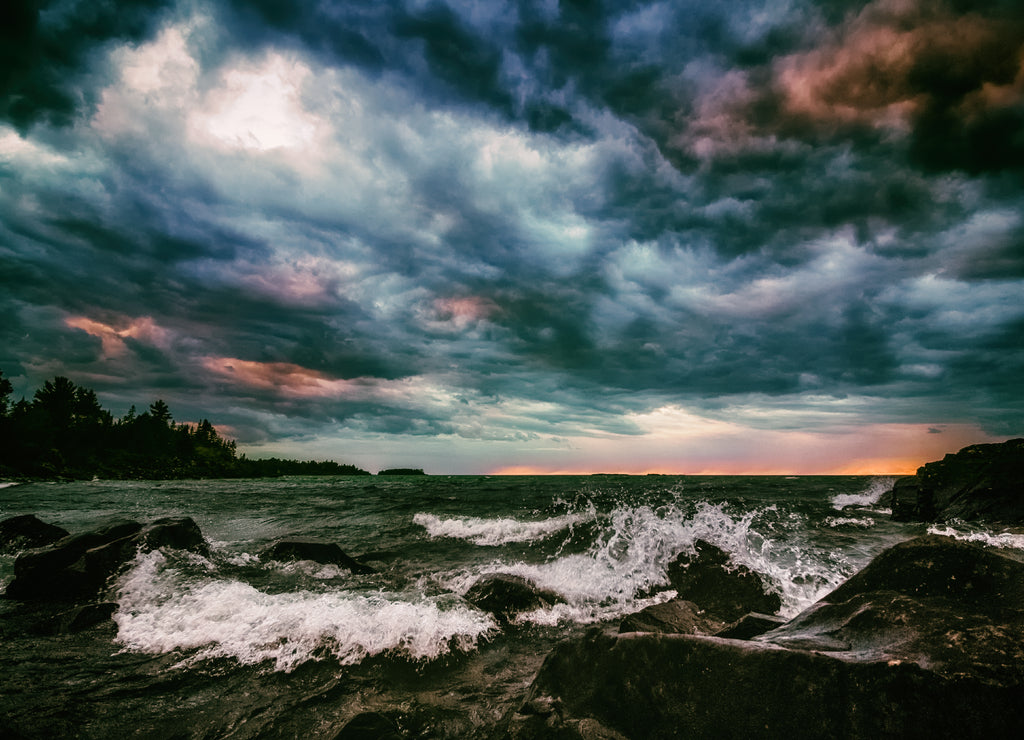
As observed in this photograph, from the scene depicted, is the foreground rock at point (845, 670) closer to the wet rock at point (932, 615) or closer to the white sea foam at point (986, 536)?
the wet rock at point (932, 615)

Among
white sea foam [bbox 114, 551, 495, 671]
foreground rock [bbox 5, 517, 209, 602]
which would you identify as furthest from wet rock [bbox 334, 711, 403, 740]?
foreground rock [bbox 5, 517, 209, 602]

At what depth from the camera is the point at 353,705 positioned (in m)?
4.00

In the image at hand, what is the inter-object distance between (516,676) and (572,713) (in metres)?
1.61

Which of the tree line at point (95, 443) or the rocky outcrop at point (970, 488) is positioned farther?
the tree line at point (95, 443)

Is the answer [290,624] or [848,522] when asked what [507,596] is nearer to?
[290,624]

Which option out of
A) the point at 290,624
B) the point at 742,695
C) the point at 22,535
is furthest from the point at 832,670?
the point at 22,535

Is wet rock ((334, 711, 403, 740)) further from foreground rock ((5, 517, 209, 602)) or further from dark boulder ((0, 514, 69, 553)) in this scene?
dark boulder ((0, 514, 69, 553))

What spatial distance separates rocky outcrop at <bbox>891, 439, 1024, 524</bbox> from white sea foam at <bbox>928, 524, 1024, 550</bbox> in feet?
7.20

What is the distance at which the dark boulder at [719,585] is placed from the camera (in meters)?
6.61

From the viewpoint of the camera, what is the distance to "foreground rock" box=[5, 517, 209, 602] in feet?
23.0

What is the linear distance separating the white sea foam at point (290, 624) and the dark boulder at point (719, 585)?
3.38 metres

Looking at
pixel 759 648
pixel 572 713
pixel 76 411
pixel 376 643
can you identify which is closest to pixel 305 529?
pixel 376 643

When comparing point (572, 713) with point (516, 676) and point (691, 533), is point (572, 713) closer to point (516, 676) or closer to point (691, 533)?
point (516, 676)

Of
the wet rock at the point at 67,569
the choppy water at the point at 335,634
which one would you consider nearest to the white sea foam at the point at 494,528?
the choppy water at the point at 335,634
